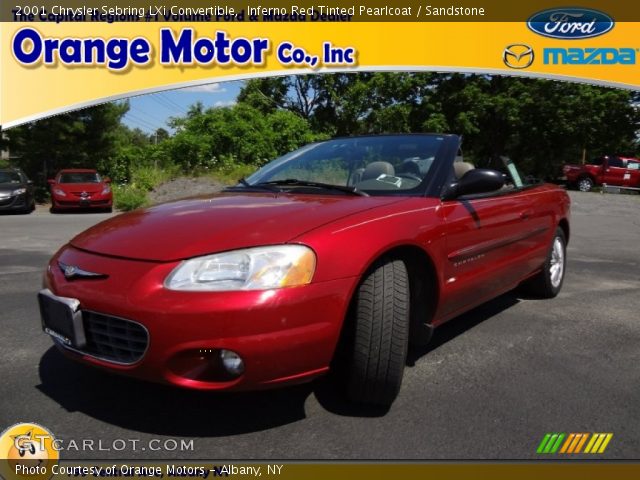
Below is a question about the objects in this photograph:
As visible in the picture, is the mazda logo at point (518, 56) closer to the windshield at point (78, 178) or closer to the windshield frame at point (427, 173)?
the windshield frame at point (427, 173)

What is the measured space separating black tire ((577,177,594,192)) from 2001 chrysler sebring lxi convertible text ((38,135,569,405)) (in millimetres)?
22545

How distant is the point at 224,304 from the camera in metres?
1.92

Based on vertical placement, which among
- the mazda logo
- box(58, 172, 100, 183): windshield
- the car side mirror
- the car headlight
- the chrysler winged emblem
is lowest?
box(58, 172, 100, 183): windshield

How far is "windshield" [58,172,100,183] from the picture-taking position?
48.5 ft

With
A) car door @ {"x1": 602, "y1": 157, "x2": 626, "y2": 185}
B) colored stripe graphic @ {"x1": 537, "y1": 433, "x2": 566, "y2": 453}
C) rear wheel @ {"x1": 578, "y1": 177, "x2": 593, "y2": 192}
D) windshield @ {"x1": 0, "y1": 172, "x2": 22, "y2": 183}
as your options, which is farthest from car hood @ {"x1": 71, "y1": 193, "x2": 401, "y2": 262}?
car door @ {"x1": 602, "y1": 157, "x2": 626, "y2": 185}

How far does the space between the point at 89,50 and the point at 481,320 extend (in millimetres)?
10918

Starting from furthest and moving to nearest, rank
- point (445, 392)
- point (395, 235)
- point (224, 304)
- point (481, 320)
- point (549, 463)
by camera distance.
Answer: point (481, 320) → point (445, 392) → point (395, 235) → point (549, 463) → point (224, 304)

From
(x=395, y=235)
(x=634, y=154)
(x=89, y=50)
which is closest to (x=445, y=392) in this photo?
(x=395, y=235)

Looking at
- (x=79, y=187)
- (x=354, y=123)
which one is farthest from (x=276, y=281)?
(x=354, y=123)

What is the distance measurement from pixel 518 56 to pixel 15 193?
13278 millimetres

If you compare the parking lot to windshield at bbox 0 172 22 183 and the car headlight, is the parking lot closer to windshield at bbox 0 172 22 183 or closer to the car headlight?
the car headlight

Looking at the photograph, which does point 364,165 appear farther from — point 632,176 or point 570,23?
point 632,176

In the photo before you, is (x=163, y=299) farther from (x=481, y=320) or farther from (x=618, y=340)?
(x=618, y=340)

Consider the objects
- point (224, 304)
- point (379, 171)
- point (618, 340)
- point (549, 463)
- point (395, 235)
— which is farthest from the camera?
point (618, 340)
